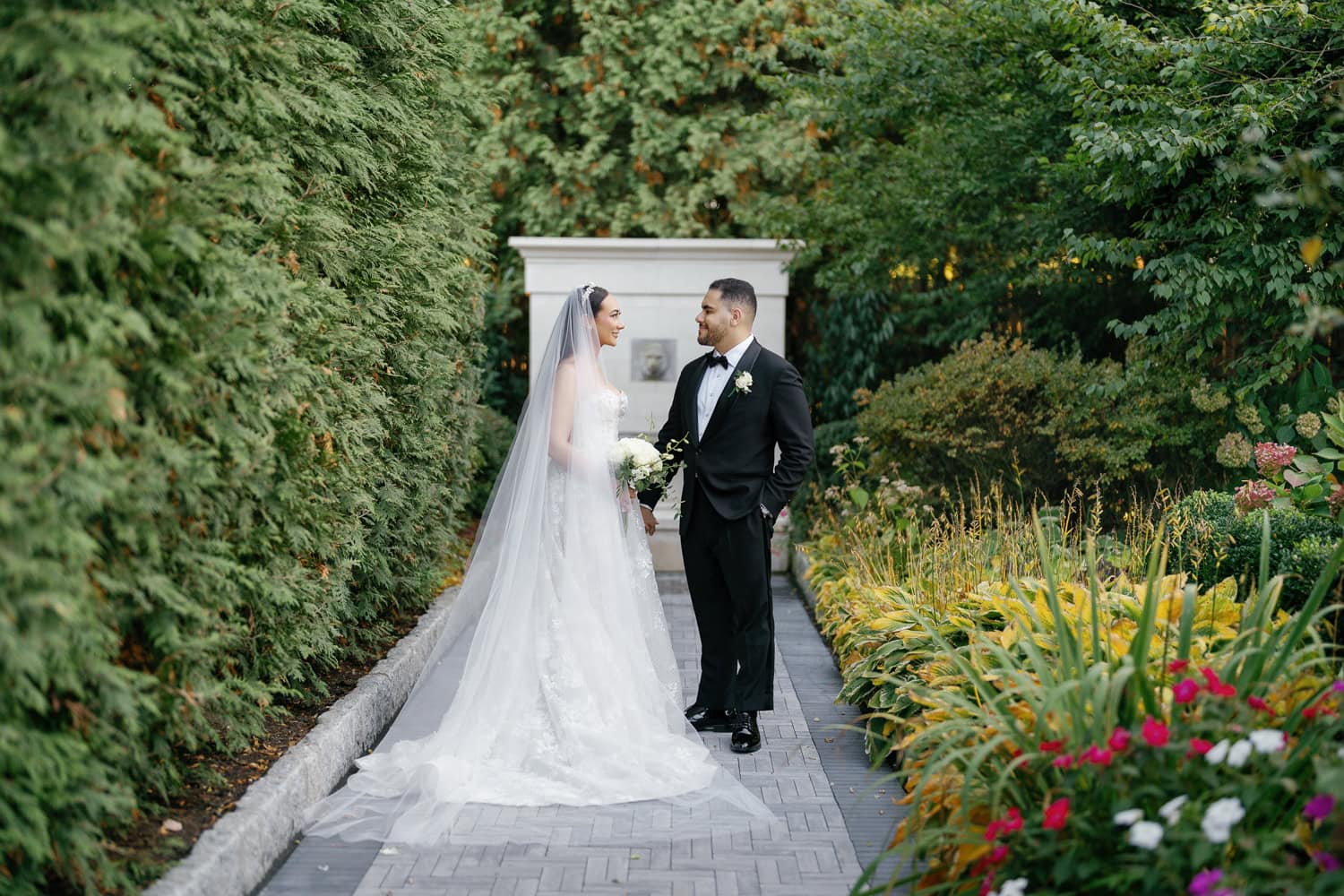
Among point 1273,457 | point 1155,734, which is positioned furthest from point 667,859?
point 1273,457

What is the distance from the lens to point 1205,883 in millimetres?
2715

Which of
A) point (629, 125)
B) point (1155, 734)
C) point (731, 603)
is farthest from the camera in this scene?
point (629, 125)

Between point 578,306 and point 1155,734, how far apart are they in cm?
342

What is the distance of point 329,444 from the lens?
528 centimetres

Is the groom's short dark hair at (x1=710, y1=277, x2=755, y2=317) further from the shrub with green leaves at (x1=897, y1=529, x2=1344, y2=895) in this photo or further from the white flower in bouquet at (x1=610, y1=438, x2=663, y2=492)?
the shrub with green leaves at (x1=897, y1=529, x2=1344, y2=895)

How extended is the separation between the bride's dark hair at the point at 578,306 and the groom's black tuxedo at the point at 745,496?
0.67 metres

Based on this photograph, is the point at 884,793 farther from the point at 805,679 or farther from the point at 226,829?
the point at 226,829

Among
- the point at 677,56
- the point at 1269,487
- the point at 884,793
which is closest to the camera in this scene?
the point at 884,793

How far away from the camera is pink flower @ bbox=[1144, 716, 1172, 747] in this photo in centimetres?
309

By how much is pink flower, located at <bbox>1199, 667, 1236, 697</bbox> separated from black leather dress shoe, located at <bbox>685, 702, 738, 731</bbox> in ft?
9.46

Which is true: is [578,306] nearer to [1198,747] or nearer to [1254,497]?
[1198,747]

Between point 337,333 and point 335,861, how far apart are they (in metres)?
2.29

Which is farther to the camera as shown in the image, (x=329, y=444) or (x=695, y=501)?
(x=695, y=501)

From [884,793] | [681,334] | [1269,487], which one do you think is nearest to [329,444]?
[884,793]
